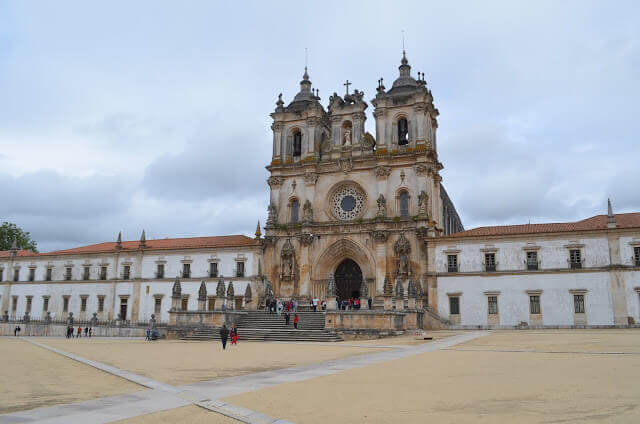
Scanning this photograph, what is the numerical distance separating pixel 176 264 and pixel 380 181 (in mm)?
20700

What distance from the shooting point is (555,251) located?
38.7 m

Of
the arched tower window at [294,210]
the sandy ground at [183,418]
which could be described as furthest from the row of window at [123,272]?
the sandy ground at [183,418]

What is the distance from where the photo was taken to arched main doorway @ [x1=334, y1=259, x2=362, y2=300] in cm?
4594

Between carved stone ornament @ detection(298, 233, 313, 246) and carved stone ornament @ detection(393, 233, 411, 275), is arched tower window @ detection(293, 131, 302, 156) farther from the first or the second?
carved stone ornament @ detection(393, 233, 411, 275)

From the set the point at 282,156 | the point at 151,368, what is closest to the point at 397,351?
the point at 151,368

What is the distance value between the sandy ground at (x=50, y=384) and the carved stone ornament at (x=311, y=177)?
3098 centimetres

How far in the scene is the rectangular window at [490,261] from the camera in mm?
40219

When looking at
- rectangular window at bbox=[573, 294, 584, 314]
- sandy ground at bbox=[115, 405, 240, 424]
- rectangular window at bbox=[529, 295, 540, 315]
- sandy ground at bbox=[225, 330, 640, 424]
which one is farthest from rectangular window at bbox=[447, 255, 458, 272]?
sandy ground at bbox=[115, 405, 240, 424]

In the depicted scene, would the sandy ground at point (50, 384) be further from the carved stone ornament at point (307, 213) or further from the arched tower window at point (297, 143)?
the arched tower window at point (297, 143)

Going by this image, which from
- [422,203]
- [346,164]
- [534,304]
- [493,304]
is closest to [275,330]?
[422,203]

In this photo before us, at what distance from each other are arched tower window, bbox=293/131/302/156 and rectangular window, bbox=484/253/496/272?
63.5 feet

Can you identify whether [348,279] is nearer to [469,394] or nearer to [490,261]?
[490,261]

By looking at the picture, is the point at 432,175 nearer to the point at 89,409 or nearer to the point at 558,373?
the point at 558,373

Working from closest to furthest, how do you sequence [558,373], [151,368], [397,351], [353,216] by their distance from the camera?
[558,373] < [151,368] < [397,351] < [353,216]
